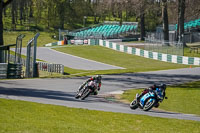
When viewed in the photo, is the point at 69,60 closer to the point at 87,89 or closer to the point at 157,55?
the point at 157,55

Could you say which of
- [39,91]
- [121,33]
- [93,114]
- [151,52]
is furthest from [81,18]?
[93,114]

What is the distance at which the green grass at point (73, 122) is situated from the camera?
33.3 ft

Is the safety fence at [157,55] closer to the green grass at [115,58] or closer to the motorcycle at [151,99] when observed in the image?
the green grass at [115,58]

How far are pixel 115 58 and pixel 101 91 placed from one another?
26.9m

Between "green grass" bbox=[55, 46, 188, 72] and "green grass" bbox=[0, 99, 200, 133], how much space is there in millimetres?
26601

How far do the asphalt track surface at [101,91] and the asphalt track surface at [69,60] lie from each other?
11.7 m

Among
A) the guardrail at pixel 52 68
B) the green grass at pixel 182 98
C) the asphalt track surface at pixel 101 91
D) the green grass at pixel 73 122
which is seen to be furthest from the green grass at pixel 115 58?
the green grass at pixel 73 122

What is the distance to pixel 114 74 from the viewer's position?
3017 cm

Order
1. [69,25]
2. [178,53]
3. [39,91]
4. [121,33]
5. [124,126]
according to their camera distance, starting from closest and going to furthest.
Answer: [124,126]
[39,91]
[178,53]
[121,33]
[69,25]

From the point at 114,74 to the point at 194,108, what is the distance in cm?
1184

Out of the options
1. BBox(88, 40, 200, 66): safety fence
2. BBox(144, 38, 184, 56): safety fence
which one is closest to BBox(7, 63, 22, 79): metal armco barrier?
BBox(88, 40, 200, 66): safety fence

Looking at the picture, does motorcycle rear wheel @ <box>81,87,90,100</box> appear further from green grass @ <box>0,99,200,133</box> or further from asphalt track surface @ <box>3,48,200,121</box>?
green grass @ <box>0,99,200,133</box>

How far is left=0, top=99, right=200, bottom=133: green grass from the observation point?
33.3 feet

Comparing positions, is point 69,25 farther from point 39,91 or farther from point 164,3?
point 39,91
